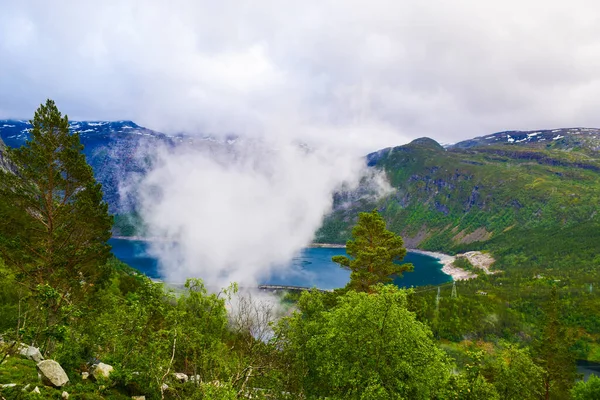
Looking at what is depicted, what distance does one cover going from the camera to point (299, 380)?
953 inches

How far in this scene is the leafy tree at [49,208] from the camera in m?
28.0

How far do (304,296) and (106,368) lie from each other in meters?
13.9

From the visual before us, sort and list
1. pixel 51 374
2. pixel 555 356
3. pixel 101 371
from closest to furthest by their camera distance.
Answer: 1. pixel 51 374
2. pixel 101 371
3. pixel 555 356

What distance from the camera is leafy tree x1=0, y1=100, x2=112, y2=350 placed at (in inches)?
1102

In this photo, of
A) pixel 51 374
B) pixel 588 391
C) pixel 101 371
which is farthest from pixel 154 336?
pixel 588 391

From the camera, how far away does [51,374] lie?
18625mm

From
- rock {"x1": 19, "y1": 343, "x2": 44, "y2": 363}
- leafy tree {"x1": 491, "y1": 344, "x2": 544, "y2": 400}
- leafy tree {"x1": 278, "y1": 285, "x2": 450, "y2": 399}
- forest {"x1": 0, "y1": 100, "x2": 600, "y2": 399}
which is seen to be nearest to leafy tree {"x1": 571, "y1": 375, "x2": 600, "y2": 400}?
leafy tree {"x1": 491, "y1": 344, "x2": 544, "y2": 400}

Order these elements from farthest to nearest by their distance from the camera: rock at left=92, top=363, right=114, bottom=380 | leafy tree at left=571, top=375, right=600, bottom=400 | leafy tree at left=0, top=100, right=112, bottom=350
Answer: leafy tree at left=571, top=375, right=600, bottom=400, leafy tree at left=0, top=100, right=112, bottom=350, rock at left=92, top=363, right=114, bottom=380

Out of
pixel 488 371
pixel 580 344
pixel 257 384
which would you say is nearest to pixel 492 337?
pixel 580 344

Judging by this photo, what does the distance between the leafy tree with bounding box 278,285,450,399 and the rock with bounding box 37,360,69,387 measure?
544 inches

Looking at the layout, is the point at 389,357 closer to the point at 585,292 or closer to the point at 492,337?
the point at 492,337

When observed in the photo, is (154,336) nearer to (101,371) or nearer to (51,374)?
(101,371)

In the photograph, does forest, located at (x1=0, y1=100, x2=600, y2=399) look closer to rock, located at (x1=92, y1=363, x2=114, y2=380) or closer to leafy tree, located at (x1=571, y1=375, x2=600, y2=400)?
rock, located at (x1=92, y1=363, x2=114, y2=380)

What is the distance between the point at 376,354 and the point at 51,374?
18.2 m
